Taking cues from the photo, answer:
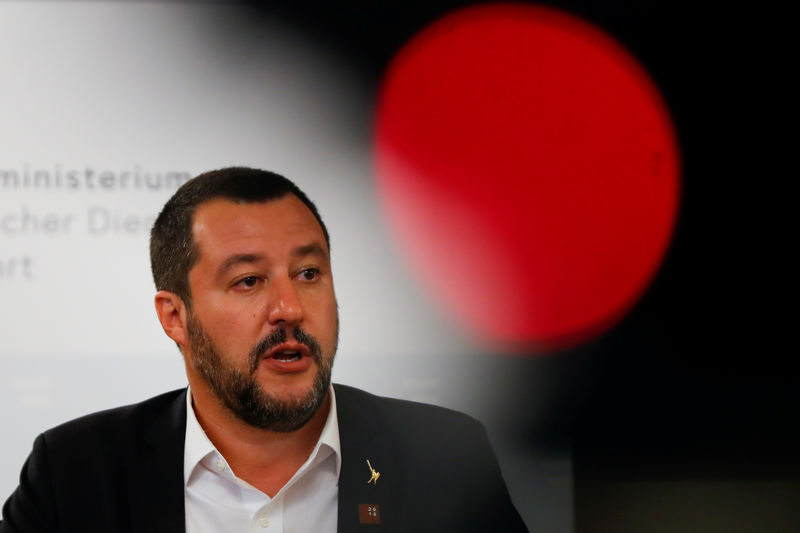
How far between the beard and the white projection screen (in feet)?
1.85

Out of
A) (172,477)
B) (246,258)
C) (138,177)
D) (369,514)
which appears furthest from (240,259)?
(138,177)

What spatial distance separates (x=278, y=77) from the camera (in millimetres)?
2451

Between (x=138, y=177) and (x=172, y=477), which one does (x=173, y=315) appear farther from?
(x=138, y=177)

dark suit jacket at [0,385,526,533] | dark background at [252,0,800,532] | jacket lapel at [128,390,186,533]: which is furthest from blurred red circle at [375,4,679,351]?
jacket lapel at [128,390,186,533]

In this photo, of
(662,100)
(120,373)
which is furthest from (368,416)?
(662,100)

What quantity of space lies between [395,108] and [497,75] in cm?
36

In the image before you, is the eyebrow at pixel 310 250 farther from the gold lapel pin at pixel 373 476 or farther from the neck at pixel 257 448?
the gold lapel pin at pixel 373 476

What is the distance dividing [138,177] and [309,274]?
0.84m

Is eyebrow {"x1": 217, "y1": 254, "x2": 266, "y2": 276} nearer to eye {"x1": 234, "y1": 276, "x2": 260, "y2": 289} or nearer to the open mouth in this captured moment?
eye {"x1": 234, "y1": 276, "x2": 260, "y2": 289}

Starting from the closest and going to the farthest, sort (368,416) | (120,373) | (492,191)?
(368,416)
(120,373)
(492,191)

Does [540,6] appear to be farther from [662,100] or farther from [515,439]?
[515,439]

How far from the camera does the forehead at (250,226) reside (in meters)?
1.82

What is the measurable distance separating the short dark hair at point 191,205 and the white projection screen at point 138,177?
420 millimetres

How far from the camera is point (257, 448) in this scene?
6.14ft
